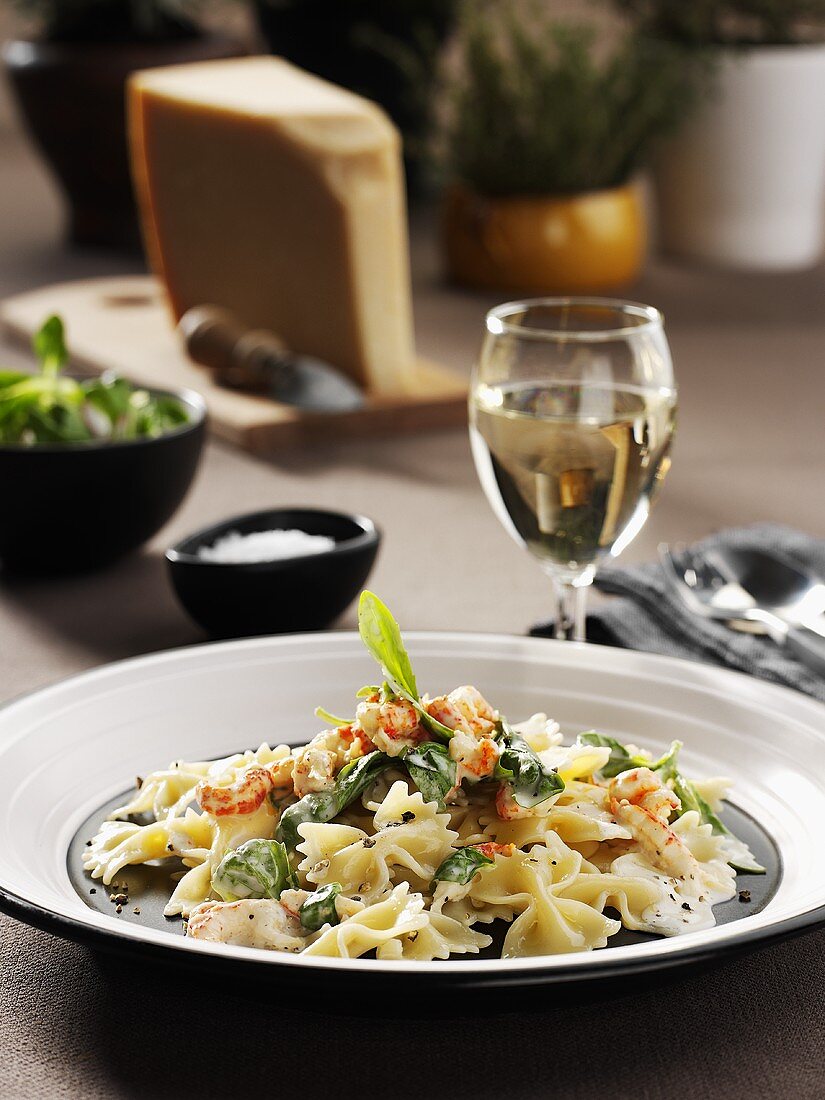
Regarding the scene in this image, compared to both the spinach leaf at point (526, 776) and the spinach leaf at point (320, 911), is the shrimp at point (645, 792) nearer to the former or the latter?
the spinach leaf at point (526, 776)

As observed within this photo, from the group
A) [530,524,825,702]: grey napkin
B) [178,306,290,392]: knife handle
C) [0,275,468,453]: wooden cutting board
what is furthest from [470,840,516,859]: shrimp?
[178,306,290,392]: knife handle

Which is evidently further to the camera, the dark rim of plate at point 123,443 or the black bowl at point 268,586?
the dark rim of plate at point 123,443

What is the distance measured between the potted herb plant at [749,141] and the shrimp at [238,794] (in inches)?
97.8

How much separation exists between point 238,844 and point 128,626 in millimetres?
679

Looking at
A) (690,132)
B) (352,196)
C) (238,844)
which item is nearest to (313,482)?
(352,196)

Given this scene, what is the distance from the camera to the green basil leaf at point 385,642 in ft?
2.73

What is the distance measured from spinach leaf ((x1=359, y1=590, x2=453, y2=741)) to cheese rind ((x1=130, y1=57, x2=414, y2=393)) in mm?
1469

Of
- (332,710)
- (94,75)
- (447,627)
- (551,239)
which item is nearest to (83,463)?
(447,627)

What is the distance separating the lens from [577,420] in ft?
3.65

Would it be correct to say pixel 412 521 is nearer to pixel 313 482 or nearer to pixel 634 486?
pixel 313 482

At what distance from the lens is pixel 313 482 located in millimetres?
1969

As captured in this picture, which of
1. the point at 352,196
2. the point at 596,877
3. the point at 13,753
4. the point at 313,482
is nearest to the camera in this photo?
the point at 596,877

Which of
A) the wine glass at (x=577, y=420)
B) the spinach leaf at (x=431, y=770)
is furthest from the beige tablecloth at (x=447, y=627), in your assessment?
the wine glass at (x=577, y=420)

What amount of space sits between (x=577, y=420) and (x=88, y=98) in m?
2.39
